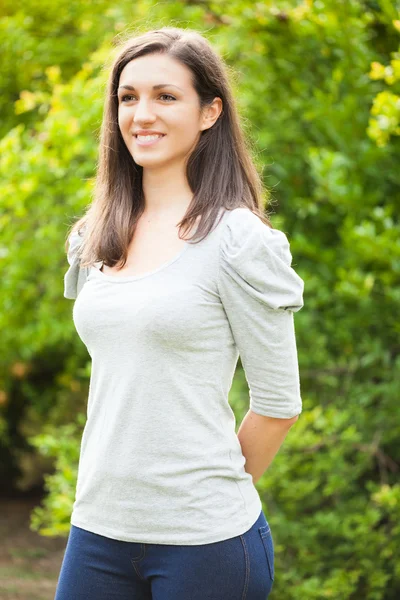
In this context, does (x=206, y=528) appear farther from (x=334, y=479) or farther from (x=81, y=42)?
(x=81, y=42)

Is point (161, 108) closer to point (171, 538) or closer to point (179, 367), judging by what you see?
point (179, 367)

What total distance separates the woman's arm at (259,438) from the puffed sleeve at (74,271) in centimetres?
51

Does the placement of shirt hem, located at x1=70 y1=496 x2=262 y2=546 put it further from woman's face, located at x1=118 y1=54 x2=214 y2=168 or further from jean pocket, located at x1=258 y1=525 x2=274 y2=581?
woman's face, located at x1=118 y1=54 x2=214 y2=168

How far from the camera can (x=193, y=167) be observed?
1.83m

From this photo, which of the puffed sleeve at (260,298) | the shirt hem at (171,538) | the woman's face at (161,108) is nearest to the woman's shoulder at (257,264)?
the puffed sleeve at (260,298)

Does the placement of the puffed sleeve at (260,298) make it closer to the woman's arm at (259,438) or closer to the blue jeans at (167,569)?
the woman's arm at (259,438)

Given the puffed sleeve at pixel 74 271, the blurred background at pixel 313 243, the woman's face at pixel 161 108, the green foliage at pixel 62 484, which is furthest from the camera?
the blurred background at pixel 313 243

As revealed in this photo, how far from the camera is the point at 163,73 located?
69.7 inches

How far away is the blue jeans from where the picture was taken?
1599mm

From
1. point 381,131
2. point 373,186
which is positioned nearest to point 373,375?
point 373,186

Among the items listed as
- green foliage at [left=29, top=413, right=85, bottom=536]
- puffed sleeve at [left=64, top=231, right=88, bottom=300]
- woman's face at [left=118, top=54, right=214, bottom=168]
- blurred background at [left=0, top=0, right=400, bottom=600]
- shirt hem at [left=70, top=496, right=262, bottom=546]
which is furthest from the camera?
blurred background at [left=0, top=0, right=400, bottom=600]

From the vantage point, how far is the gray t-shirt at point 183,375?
161 centimetres

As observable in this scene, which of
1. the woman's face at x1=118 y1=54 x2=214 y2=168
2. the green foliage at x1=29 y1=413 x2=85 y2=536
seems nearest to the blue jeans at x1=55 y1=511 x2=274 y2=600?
the woman's face at x1=118 y1=54 x2=214 y2=168

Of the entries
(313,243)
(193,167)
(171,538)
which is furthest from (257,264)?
(313,243)
